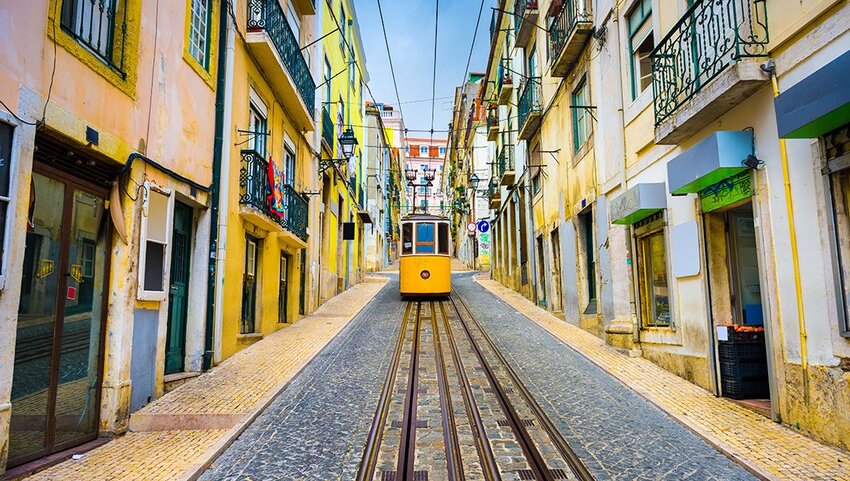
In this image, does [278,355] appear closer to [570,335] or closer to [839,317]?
[570,335]

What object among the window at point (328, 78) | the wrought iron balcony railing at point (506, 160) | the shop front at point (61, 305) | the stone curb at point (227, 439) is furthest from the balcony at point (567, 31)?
the shop front at point (61, 305)

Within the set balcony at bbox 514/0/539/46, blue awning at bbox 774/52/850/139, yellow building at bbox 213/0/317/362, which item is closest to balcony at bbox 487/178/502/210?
balcony at bbox 514/0/539/46

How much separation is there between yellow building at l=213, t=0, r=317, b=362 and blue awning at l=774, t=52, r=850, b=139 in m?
6.87

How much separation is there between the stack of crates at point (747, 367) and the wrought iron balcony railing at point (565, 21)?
22.3 ft

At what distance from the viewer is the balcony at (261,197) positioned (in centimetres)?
826

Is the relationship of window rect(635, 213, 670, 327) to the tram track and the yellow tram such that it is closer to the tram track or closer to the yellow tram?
the tram track

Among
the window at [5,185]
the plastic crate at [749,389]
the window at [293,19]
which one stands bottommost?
the plastic crate at [749,389]

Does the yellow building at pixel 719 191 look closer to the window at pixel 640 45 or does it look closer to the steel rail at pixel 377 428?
the window at pixel 640 45

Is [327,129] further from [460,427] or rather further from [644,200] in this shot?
[460,427]

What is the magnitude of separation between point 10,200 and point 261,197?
5.04 meters

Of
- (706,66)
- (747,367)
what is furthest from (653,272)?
(706,66)

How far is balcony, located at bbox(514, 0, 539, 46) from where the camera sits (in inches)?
559

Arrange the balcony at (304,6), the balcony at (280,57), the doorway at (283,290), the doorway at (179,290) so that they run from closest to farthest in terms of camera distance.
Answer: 1. the doorway at (179,290)
2. the balcony at (280,57)
3. the doorway at (283,290)
4. the balcony at (304,6)

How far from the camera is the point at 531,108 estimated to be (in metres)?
14.3
